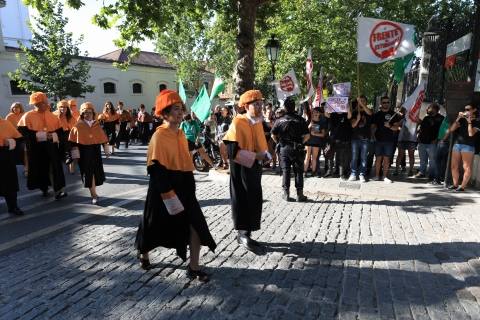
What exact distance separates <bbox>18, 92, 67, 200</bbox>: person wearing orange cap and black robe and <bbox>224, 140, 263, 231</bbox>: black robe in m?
4.67

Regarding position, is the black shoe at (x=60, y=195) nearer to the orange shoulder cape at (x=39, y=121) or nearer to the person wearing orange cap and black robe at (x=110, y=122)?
the orange shoulder cape at (x=39, y=121)

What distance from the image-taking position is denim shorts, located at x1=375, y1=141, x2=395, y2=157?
349 inches

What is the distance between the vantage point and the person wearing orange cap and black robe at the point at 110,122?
14690 mm

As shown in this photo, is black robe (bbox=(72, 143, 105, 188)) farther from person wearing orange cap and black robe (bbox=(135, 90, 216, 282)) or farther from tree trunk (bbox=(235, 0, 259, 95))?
tree trunk (bbox=(235, 0, 259, 95))

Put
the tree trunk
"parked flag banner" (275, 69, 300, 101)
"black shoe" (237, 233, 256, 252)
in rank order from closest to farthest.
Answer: "black shoe" (237, 233, 256, 252) → the tree trunk → "parked flag banner" (275, 69, 300, 101)

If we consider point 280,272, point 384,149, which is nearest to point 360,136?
point 384,149

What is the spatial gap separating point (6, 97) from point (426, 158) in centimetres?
2503

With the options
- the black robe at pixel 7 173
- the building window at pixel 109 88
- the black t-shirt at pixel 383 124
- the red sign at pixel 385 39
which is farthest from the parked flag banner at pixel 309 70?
the building window at pixel 109 88

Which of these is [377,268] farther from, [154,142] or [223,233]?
[154,142]

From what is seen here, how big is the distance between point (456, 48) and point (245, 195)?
296 inches

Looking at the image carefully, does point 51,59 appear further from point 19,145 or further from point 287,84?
point 287,84

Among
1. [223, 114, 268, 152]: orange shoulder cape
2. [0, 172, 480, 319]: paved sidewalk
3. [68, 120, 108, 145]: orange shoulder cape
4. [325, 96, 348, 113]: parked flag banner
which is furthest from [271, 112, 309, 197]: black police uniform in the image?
[68, 120, 108, 145]: orange shoulder cape

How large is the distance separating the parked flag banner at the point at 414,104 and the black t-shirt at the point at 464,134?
1118 millimetres

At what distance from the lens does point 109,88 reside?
3192cm
